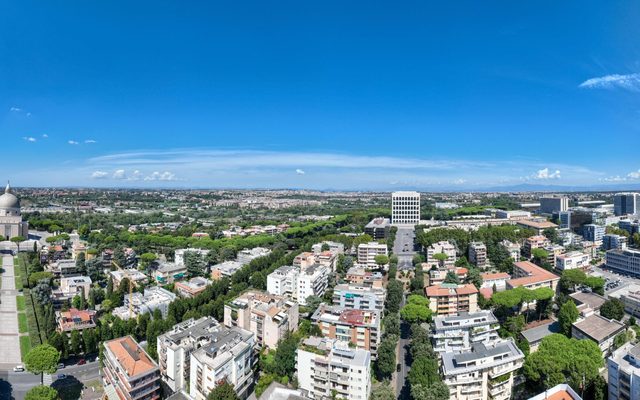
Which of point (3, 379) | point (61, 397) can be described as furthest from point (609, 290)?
point (3, 379)

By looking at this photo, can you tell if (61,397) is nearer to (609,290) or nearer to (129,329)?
(129,329)

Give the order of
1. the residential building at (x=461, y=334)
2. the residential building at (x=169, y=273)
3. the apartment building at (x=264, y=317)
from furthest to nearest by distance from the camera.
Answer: the residential building at (x=169, y=273) → the apartment building at (x=264, y=317) → the residential building at (x=461, y=334)

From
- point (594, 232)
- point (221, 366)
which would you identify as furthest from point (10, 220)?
point (594, 232)

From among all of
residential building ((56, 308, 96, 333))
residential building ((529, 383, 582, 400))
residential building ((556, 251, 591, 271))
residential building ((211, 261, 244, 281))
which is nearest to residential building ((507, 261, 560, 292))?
residential building ((556, 251, 591, 271))

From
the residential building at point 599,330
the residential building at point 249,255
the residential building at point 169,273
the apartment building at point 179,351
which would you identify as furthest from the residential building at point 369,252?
the apartment building at point 179,351

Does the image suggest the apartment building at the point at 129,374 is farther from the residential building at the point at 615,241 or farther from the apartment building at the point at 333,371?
the residential building at the point at 615,241

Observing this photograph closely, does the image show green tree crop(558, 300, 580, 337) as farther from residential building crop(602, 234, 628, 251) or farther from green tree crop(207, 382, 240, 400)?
residential building crop(602, 234, 628, 251)

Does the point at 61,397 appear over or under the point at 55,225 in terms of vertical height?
under
